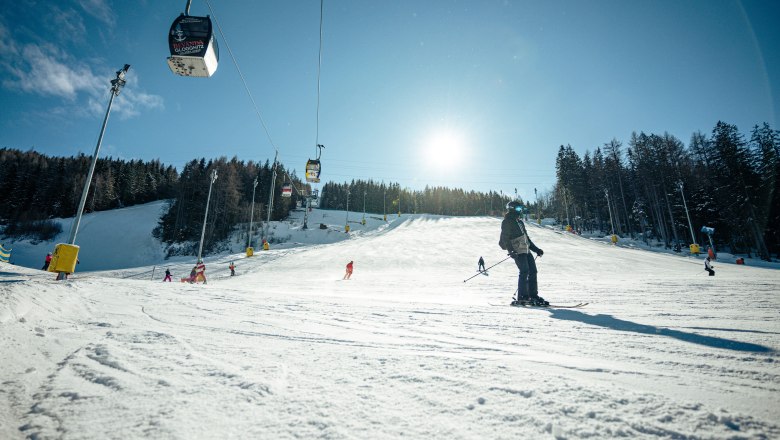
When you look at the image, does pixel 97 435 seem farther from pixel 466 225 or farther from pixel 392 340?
pixel 466 225

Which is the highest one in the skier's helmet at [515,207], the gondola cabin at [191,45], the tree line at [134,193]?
the tree line at [134,193]

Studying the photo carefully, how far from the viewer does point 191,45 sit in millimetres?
8055

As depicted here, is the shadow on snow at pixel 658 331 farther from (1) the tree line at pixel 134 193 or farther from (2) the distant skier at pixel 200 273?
(1) the tree line at pixel 134 193

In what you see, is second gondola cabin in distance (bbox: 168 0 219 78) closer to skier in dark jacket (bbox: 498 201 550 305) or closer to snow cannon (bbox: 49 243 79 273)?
snow cannon (bbox: 49 243 79 273)

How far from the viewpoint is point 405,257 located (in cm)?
2600

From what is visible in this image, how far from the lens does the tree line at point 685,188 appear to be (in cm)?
3469

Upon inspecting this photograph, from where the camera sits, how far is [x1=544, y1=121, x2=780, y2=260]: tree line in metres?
34.7

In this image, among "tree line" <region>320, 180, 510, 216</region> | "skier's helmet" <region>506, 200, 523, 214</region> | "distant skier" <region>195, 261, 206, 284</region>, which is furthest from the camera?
"tree line" <region>320, 180, 510, 216</region>

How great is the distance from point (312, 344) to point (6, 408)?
1711 mm

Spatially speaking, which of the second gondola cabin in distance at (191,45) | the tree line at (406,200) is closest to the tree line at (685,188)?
the tree line at (406,200)

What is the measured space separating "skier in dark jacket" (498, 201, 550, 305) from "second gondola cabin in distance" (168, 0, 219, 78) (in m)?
9.34

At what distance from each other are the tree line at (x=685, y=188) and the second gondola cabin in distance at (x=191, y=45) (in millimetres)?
47618

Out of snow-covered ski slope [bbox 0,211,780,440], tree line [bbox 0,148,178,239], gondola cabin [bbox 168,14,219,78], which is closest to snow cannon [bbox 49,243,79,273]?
snow-covered ski slope [bbox 0,211,780,440]

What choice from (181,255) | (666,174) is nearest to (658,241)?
(666,174)
